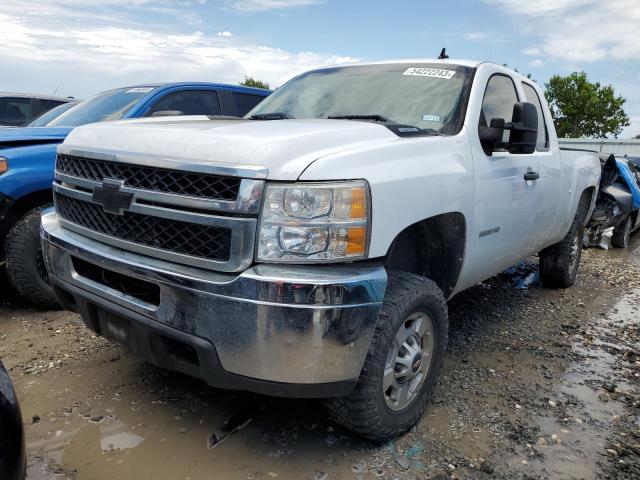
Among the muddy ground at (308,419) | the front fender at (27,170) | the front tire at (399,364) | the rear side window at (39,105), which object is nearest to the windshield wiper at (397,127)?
the front tire at (399,364)

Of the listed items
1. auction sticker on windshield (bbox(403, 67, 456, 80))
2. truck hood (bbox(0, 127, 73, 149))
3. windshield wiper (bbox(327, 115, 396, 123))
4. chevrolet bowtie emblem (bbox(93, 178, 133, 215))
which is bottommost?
chevrolet bowtie emblem (bbox(93, 178, 133, 215))

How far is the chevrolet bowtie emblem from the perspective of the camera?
7.69 feet

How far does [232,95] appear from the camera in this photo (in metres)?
5.77

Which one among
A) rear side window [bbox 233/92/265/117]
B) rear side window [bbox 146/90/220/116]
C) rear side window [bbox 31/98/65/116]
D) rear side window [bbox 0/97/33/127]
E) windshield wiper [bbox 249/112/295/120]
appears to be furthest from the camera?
rear side window [bbox 31/98/65/116]

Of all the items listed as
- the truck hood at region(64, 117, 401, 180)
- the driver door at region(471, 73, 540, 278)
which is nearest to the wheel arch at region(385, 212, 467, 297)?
the driver door at region(471, 73, 540, 278)

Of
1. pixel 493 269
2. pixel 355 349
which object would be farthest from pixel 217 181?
pixel 493 269

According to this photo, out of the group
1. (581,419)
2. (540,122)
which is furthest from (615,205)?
(581,419)

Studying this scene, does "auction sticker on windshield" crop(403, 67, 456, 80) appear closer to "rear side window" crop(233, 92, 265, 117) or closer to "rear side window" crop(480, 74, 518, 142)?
"rear side window" crop(480, 74, 518, 142)

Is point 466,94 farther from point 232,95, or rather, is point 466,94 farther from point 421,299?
point 232,95

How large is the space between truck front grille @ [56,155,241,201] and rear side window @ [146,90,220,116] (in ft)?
7.99

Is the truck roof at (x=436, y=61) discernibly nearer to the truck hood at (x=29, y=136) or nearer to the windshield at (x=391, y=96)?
the windshield at (x=391, y=96)

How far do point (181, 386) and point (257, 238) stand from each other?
1.46 metres

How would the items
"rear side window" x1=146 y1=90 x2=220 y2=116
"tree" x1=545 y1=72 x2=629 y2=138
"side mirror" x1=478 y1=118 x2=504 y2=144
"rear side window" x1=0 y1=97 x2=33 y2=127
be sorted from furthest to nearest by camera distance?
"tree" x1=545 y1=72 x2=629 y2=138, "rear side window" x1=0 y1=97 x2=33 y2=127, "rear side window" x1=146 y1=90 x2=220 y2=116, "side mirror" x1=478 y1=118 x2=504 y2=144

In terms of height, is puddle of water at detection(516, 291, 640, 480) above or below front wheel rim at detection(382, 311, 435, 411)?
below
